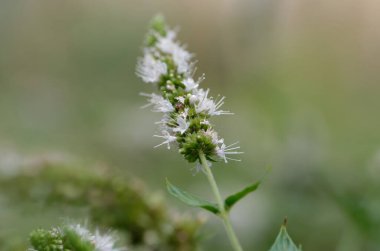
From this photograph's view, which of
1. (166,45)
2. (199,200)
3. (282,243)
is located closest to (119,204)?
(166,45)

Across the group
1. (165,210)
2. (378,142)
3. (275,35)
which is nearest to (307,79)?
(275,35)

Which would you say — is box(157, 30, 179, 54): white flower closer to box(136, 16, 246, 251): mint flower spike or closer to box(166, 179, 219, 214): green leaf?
box(136, 16, 246, 251): mint flower spike

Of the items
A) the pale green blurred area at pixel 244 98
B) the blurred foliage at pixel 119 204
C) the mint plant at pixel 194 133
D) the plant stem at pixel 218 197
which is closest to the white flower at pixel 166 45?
the mint plant at pixel 194 133

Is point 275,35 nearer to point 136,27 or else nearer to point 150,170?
point 136,27

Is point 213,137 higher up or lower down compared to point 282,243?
higher up

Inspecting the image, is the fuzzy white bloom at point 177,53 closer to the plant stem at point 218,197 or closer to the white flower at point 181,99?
the white flower at point 181,99

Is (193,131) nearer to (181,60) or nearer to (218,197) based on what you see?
(218,197)

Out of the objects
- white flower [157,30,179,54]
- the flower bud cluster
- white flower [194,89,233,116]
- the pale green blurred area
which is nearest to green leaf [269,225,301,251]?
the flower bud cluster
